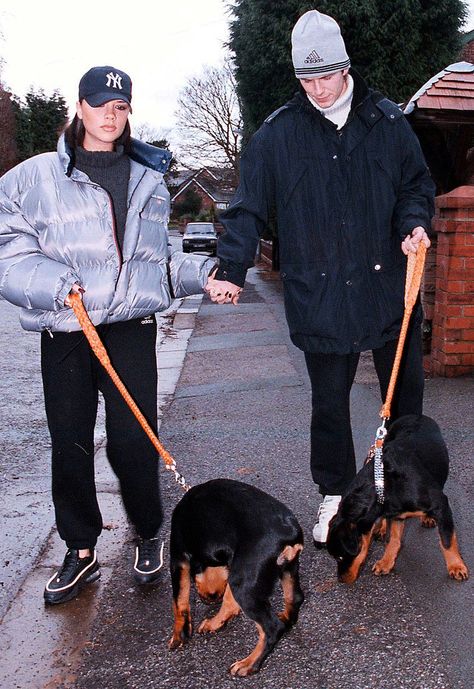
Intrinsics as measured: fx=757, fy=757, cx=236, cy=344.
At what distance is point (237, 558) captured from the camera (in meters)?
2.65

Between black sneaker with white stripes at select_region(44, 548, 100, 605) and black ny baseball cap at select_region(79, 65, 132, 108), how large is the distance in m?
1.93

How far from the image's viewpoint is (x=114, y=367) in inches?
127

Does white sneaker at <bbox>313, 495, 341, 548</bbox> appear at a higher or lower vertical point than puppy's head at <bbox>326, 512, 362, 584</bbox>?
lower

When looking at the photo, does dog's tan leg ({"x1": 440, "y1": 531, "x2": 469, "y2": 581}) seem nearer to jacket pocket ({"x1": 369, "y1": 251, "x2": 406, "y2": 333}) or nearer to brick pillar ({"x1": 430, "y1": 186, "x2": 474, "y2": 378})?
jacket pocket ({"x1": 369, "y1": 251, "x2": 406, "y2": 333})

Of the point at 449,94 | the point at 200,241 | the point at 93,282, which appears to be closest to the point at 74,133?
the point at 93,282

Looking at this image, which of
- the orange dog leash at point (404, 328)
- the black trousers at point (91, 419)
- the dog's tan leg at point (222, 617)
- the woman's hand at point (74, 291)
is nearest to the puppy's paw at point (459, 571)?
the orange dog leash at point (404, 328)

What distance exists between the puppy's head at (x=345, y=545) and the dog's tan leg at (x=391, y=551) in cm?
18

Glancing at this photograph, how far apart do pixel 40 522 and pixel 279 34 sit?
52.3 feet

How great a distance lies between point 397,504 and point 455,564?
1.32ft

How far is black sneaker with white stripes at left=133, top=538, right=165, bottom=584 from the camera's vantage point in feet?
11.0

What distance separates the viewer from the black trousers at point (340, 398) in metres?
3.54

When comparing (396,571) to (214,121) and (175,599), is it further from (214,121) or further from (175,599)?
(214,121)

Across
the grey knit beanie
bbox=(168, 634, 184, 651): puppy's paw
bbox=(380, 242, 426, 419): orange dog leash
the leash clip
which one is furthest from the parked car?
bbox=(168, 634, 184, 651): puppy's paw

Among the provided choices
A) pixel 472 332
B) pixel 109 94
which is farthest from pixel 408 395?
pixel 472 332
